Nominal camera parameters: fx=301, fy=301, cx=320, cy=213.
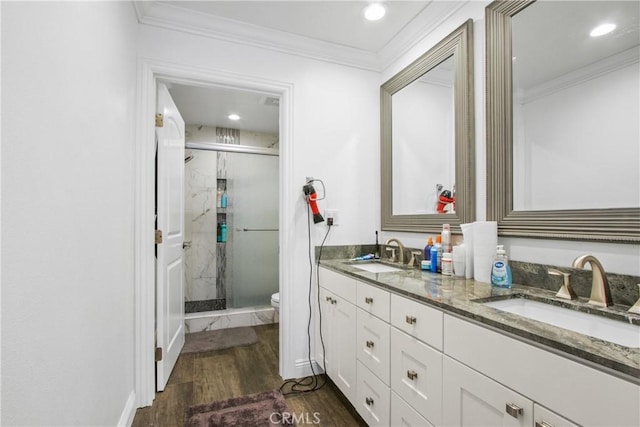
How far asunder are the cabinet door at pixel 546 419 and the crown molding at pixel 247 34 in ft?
7.63

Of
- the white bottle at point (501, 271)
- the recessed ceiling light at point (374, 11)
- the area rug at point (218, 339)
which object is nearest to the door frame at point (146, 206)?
the area rug at point (218, 339)

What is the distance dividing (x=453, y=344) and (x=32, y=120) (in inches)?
53.8

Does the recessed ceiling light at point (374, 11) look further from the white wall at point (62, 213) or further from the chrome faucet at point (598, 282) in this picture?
the chrome faucet at point (598, 282)

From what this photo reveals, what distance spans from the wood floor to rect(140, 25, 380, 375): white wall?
1.00 feet

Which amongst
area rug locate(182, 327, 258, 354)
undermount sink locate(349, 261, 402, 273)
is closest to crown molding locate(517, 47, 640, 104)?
undermount sink locate(349, 261, 402, 273)

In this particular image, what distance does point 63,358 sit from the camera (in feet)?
2.95

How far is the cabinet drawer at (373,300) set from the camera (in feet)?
4.60

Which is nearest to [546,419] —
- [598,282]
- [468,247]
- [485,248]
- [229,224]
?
[598,282]

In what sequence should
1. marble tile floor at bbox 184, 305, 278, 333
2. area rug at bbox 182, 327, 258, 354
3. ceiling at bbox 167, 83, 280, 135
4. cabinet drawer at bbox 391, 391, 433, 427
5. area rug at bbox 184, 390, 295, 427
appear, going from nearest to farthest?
cabinet drawer at bbox 391, 391, 433, 427, area rug at bbox 184, 390, 295, 427, area rug at bbox 182, 327, 258, 354, ceiling at bbox 167, 83, 280, 135, marble tile floor at bbox 184, 305, 278, 333

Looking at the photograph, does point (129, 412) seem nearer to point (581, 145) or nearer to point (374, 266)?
point (374, 266)

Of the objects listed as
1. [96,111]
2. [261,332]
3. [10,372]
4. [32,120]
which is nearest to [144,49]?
[96,111]

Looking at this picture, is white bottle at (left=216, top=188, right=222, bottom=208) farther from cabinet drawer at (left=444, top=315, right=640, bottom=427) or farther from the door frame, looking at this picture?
cabinet drawer at (left=444, top=315, right=640, bottom=427)

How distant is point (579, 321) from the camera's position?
1.04 metres

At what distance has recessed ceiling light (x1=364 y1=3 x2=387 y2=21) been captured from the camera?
1843 mm
